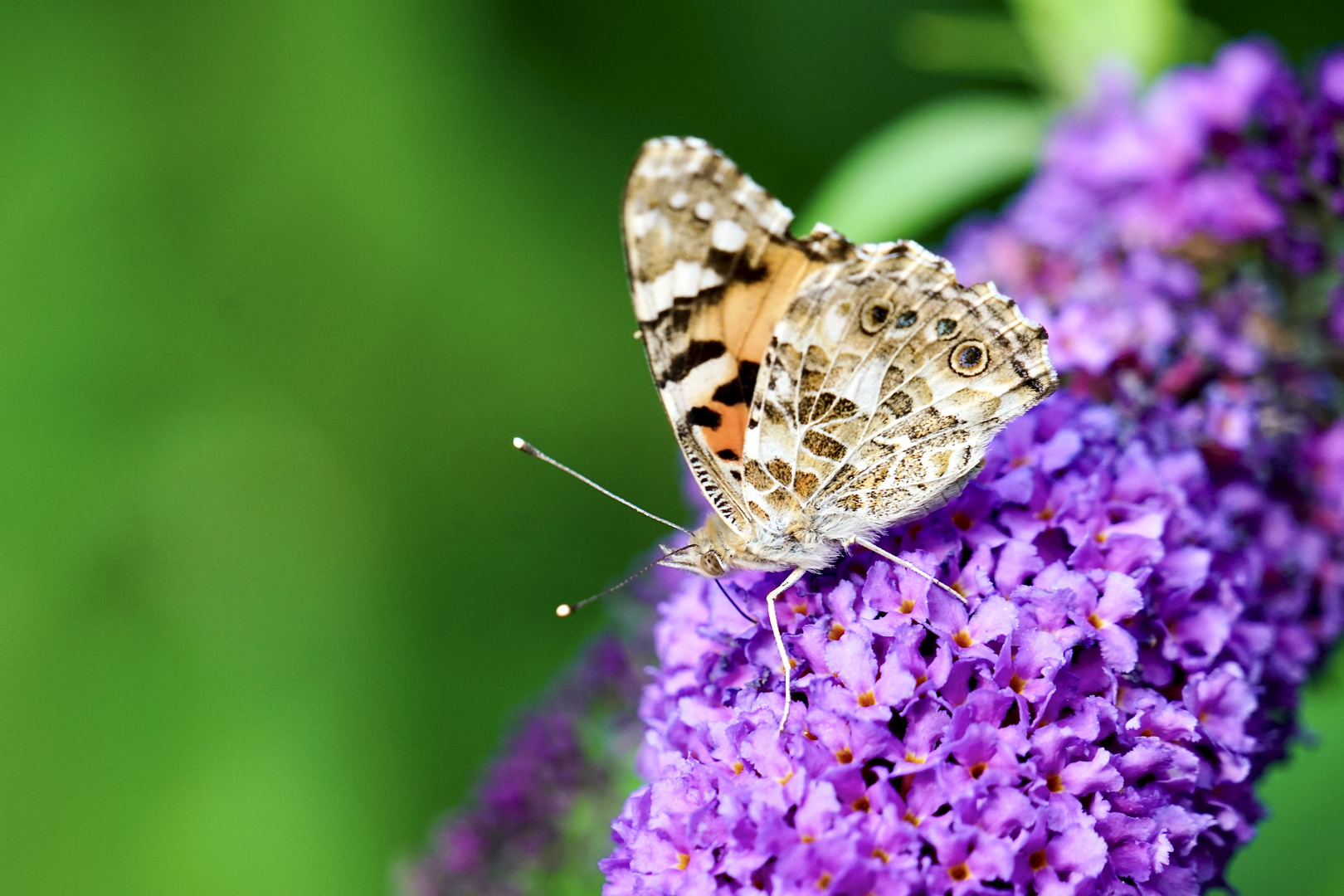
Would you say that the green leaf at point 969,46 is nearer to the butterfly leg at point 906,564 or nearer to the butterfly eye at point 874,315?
the butterfly eye at point 874,315

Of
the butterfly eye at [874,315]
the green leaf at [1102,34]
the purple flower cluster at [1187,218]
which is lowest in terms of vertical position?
the butterfly eye at [874,315]

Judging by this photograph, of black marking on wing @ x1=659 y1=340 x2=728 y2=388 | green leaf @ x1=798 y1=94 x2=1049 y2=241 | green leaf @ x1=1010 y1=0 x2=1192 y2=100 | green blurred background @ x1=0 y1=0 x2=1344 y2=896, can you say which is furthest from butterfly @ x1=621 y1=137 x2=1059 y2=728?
green blurred background @ x1=0 y1=0 x2=1344 y2=896

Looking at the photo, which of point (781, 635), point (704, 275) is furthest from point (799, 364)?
point (781, 635)

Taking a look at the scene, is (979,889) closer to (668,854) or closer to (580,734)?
(668,854)

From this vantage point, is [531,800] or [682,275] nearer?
[682,275]

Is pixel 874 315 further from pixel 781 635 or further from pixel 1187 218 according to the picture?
pixel 1187 218

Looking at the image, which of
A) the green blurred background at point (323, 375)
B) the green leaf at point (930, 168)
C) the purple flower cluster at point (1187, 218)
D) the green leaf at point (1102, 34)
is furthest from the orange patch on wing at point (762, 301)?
the green blurred background at point (323, 375)

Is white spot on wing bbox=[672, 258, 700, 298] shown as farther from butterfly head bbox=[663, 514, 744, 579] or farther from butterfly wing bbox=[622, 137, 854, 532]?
butterfly head bbox=[663, 514, 744, 579]
